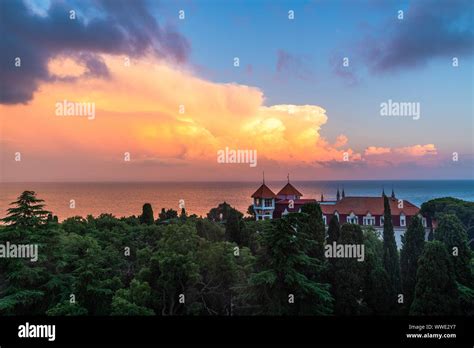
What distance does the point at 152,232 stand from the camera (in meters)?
8.91

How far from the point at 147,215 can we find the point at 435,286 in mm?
7038

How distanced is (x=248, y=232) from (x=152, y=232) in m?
2.43

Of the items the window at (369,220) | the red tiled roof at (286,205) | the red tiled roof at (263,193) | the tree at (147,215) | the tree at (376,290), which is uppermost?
the red tiled roof at (263,193)

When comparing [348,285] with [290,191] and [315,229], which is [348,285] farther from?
[290,191]

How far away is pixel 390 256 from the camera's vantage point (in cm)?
816

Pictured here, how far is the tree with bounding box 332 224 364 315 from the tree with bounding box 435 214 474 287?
1921 mm

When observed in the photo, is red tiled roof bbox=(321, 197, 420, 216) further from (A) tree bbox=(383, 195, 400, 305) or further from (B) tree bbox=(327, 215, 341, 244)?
(B) tree bbox=(327, 215, 341, 244)

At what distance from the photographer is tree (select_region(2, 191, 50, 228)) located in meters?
7.25

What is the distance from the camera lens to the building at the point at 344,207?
28.9 feet

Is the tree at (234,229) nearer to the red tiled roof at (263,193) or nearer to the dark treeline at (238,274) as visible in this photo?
the dark treeline at (238,274)

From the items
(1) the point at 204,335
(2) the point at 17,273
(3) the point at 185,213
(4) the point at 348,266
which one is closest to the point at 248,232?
(3) the point at 185,213

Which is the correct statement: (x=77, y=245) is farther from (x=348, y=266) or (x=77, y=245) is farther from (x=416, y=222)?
(x=416, y=222)

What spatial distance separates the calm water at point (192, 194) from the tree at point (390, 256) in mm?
958

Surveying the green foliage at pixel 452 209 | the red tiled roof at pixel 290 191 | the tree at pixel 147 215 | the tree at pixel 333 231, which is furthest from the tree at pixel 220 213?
the green foliage at pixel 452 209
